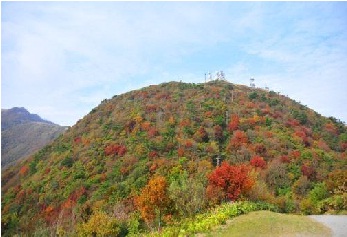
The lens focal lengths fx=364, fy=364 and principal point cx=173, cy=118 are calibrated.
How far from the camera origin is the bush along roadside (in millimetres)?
17078

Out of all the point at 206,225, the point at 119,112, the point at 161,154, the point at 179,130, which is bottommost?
the point at 206,225

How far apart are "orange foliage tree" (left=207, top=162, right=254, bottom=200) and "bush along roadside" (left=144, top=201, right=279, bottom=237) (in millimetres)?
1157

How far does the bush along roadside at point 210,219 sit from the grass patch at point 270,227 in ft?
1.53

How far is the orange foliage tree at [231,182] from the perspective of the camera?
73.7ft

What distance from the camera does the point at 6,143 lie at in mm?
125812

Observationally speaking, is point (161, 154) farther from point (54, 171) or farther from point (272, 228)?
point (272, 228)

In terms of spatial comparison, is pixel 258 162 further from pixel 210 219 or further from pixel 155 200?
pixel 210 219

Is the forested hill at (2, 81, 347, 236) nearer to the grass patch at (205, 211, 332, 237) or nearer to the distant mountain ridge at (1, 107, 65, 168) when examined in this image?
the grass patch at (205, 211, 332, 237)

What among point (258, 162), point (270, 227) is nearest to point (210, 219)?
point (270, 227)

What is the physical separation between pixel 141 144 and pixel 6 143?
8901 centimetres

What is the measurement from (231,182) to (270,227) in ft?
19.8

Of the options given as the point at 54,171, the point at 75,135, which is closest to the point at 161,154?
the point at 54,171

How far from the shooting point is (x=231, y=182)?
890 inches

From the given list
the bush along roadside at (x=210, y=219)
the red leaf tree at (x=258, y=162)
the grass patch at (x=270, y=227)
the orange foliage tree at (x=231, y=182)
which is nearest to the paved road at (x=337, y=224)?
the grass patch at (x=270, y=227)
